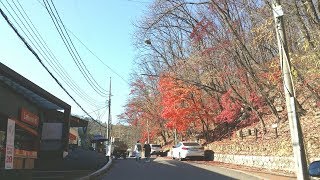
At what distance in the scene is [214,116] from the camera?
39.2 meters

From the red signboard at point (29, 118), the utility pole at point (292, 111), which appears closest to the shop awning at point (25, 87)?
the red signboard at point (29, 118)

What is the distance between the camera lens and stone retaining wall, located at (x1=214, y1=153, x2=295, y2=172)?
Result: 1911 centimetres

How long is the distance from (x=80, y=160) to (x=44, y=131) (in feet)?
8.05

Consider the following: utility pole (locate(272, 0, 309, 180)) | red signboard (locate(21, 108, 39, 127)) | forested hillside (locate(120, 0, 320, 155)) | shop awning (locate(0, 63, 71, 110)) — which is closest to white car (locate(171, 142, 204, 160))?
forested hillside (locate(120, 0, 320, 155))

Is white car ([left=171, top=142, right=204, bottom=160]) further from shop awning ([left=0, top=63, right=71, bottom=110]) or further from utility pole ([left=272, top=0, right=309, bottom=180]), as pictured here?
utility pole ([left=272, top=0, right=309, bottom=180])

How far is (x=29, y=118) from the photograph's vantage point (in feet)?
69.1

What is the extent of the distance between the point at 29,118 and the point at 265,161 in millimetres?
11459

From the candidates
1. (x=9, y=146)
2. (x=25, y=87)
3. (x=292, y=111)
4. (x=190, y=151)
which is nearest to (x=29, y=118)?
(x=25, y=87)

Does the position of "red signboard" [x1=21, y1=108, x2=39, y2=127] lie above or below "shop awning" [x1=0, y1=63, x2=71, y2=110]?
below

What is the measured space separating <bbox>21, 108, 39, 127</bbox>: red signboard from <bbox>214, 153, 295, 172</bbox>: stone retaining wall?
445 inches

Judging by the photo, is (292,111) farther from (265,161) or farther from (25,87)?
(25,87)

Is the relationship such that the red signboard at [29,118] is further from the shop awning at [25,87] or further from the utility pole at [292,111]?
the utility pole at [292,111]

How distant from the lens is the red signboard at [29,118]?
19.9m

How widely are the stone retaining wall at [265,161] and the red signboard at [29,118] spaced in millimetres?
11311
